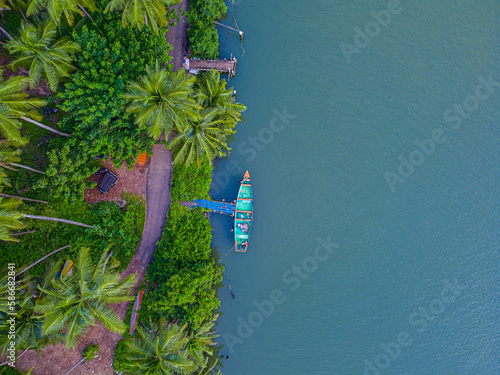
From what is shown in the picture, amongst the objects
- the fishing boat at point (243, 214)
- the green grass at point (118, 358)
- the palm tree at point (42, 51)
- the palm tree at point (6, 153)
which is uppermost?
the palm tree at point (42, 51)

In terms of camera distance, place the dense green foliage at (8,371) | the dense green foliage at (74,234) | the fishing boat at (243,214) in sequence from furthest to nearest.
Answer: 1. the fishing boat at (243,214)
2. the dense green foliage at (74,234)
3. the dense green foliage at (8,371)

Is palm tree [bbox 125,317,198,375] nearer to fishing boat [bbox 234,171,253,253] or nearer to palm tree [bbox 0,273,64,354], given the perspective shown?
palm tree [bbox 0,273,64,354]

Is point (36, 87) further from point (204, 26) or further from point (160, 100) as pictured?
point (204, 26)

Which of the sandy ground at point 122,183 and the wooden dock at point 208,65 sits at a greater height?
the wooden dock at point 208,65

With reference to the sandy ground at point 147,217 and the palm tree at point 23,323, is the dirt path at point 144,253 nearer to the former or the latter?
the sandy ground at point 147,217

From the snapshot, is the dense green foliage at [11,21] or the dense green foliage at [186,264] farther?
the dense green foliage at [11,21]

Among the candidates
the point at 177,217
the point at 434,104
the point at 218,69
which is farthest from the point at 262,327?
the point at 434,104

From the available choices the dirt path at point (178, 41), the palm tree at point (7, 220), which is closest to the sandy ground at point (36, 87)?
the palm tree at point (7, 220)

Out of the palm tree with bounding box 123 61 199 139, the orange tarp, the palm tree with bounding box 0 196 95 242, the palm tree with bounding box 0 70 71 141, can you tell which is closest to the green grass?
the palm tree with bounding box 0 196 95 242
